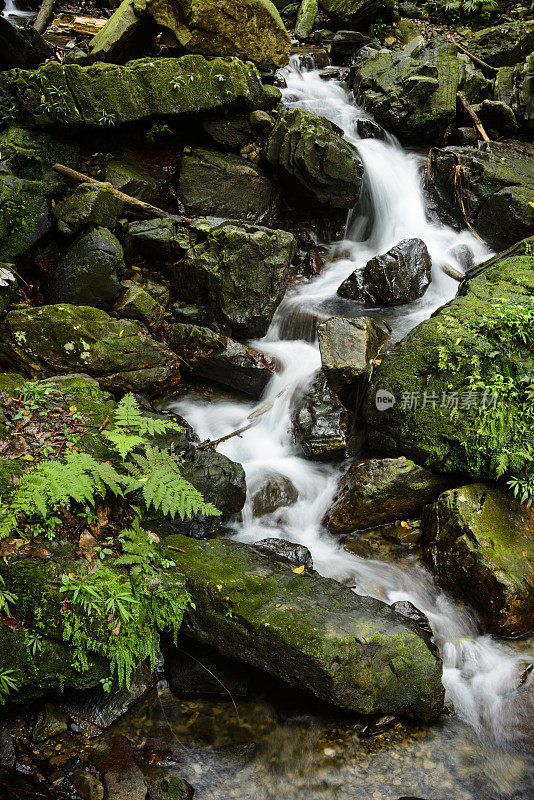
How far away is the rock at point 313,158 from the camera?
841 cm

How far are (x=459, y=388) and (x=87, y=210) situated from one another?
5638 mm

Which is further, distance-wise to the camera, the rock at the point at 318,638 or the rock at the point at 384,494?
the rock at the point at 384,494

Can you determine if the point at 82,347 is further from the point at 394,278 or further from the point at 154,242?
the point at 394,278

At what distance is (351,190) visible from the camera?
29.0 feet

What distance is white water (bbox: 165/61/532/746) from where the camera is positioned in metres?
3.90

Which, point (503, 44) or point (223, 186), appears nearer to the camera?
point (223, 186)

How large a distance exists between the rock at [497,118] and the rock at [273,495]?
992 cm

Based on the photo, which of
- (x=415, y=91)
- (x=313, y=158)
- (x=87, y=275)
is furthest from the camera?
(x=415, y=91)

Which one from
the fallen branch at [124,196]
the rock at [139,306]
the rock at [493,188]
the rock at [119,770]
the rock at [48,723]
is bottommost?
the rock at [119,770]

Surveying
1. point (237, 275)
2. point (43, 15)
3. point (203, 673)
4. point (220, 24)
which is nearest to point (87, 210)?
point (237, 275)

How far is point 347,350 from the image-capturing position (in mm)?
6043

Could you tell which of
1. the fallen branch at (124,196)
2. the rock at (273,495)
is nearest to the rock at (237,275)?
the fallen branch at (124,196)

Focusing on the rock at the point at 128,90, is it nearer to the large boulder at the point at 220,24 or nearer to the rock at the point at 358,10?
the large boulder at the point at 220,24

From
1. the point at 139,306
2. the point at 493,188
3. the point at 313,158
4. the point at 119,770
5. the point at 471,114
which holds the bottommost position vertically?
the point at 119,770
